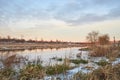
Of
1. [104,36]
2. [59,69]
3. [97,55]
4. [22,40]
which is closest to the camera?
[59,69]

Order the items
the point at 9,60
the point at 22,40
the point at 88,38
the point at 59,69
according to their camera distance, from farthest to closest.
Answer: the point at 22,40 → the point at 88,38 → the point at 9,60 → the point at 59,69

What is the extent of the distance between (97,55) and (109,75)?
1406 cm

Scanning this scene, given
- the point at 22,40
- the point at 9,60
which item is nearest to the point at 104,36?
the point at 9,60

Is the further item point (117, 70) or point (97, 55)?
point (97, 55)

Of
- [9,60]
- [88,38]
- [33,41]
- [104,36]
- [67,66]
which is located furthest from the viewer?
[33,41]

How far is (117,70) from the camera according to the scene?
8578 mm

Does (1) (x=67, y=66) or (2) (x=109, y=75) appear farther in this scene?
(1) (x=67, y=66)

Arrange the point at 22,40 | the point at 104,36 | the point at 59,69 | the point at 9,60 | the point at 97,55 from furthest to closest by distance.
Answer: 1. the point at 22,40
2. the point at 104,36
3. the point at 97,55
4. the point at 9,60
5. the point at 59,69

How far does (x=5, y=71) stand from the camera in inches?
331

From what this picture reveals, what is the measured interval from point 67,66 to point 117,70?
2.96 metres

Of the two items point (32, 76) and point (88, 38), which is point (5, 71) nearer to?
point (32, 76)

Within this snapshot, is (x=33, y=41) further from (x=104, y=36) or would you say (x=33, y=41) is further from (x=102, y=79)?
(x=102, y=79)

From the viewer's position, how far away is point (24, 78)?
7.44 m

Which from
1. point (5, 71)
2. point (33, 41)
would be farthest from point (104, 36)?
point (33, 41)
